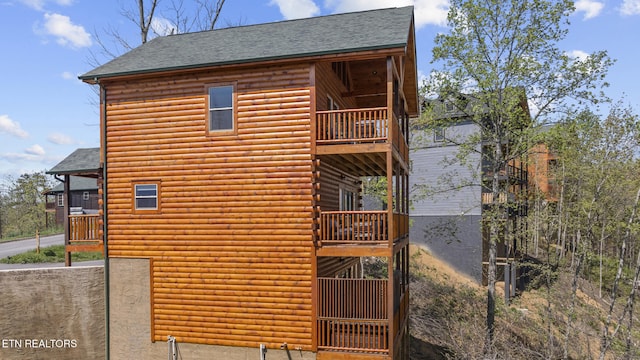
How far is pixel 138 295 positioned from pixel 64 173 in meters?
6.68

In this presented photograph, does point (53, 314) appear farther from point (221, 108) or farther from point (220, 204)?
point (221, 108)

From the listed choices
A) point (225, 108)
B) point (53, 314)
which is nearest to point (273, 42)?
point (225, 108)

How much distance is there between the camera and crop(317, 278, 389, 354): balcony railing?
12.0 m

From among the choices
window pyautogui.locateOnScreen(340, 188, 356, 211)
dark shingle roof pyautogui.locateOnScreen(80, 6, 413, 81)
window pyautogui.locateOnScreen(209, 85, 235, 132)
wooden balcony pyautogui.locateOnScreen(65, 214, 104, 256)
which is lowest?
wooden balcony pyautogui.locateOnScreen(65, 214, 104, 256)

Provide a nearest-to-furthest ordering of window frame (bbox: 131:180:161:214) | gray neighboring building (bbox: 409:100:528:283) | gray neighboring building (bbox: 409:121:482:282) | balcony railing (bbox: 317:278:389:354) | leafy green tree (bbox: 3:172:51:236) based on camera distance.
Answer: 1. balcony railing (bbox: 317:278:389:354)
2. window frame (bbox: 131:180:161:214)
3. gray neighboring building (bbox: 409:100:528:283)
4. gray neighboring building (bbox: 409:121:482:282)
5. leafy green tree (bbox: 3:172:51:236)

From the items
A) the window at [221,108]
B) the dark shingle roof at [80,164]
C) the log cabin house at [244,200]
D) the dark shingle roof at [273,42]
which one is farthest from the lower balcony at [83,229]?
the window at [221,108]

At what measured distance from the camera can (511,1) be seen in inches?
802

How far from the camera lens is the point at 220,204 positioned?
13.1 meters

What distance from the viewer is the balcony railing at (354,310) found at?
11961mm

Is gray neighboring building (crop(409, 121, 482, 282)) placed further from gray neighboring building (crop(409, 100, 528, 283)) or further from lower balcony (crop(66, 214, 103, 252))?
lower balcony (crop(66, 214, 103, 252))

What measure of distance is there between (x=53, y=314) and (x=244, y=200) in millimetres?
8124

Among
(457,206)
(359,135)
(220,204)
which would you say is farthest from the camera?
(457,206)

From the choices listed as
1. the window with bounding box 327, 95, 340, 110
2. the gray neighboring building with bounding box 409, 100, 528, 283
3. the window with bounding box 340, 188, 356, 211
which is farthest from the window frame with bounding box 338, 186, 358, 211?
the gray neighboring building with bounding box 409, 100, 528, 283

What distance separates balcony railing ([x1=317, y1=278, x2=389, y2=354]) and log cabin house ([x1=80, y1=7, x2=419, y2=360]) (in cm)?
4
